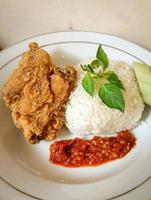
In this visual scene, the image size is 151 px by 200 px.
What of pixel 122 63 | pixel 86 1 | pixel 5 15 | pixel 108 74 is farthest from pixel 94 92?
pixel 5 15

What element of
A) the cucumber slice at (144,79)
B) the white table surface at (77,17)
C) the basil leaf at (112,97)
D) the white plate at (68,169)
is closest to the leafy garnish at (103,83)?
the basil leaf at (112,97)

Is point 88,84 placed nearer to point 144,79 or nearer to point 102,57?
point 102,57

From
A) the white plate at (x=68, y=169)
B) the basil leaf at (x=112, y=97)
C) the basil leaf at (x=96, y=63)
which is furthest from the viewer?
the basil leaf at (x=96, y=63)

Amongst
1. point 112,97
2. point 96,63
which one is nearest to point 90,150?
point 112,97

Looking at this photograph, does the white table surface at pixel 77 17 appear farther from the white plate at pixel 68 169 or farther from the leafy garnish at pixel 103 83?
the leafy garnish at pixel 103 83

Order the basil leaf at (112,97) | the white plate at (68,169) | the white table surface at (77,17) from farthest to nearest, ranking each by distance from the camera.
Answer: the white table surface at (77,17) → the basil leaf at (112,97) → the white plate at (68,169)

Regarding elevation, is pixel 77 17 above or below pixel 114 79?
above
